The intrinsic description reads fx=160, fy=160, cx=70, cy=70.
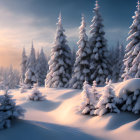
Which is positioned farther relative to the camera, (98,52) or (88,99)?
(98,52)

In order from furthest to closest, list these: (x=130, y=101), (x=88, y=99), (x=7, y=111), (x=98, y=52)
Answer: (x=98, y=52) → (x=88, y=99) → (x=130, y=101) → (x=7, y=111)

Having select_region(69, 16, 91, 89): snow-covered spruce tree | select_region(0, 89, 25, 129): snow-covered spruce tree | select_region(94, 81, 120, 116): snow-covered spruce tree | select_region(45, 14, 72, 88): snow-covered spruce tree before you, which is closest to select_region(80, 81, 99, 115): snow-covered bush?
select_region(94, 81, 120, 116): snow-covered spruce tree

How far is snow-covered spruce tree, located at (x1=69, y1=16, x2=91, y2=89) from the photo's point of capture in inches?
1110

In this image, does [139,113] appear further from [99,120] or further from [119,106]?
[99,120]

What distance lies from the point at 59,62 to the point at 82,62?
4498 mm

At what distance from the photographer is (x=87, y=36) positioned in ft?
94.4

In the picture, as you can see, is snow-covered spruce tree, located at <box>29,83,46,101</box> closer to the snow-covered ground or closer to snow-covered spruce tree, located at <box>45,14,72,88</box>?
the snow-covered ground

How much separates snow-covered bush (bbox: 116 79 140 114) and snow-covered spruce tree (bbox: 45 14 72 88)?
1938 cm

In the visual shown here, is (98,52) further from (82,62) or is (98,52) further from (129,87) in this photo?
(129,87)

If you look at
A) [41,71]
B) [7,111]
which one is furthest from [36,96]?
[41,71]

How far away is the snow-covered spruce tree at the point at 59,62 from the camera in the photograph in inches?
1183

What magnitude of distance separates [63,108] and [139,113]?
7308 mm

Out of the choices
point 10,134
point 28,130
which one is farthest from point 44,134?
point 10,134

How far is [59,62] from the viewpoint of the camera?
1176 inches
